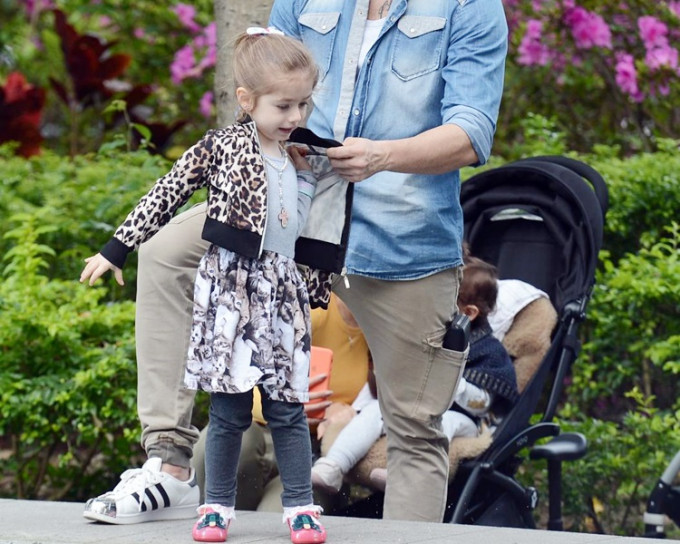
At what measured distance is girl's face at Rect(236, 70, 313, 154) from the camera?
299 cm

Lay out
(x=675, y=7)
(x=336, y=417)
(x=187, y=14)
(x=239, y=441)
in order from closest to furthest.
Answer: (x=239, y=441), (x=336, y=417), (x=675, y=7), (x=187, y=14)

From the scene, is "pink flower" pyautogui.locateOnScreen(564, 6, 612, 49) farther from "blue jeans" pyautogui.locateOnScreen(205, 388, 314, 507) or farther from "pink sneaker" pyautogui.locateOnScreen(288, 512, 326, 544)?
"pink sneaker" pyautogui.locateOnScreen(288, 512, 326, 544)

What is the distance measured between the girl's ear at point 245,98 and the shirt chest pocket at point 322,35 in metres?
0.45

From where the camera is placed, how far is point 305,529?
3.00m

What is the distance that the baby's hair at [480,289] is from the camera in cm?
428

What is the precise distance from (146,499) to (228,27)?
7.61 feet

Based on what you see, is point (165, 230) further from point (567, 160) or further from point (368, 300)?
point (567, 160)

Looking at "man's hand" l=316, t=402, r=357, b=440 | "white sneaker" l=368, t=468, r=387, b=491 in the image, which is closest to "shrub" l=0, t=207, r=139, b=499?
"man's hand" l=316, t=402, r=357, b=440

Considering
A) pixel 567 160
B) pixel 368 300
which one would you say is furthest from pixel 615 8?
pixel 368 300

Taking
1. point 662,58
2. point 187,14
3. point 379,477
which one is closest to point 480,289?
point 379,477

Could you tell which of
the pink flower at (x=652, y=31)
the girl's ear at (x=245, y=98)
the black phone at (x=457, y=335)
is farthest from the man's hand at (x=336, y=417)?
the pink flower at (x=652, y=31)

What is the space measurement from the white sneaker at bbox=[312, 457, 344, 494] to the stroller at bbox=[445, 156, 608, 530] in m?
0.38

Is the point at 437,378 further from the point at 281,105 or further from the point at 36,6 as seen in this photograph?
the point at 36,6

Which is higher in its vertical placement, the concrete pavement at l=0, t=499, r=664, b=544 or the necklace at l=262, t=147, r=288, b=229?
the necklace at l=262, t=147, r=288, b=229
